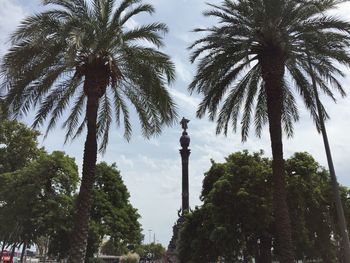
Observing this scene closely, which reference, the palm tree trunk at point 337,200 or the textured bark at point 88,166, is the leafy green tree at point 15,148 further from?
the palm tree trunk at point 337,200

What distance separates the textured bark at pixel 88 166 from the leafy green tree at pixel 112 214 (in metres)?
28.7

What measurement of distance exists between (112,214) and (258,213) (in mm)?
22143

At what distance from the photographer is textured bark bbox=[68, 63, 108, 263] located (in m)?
15.3

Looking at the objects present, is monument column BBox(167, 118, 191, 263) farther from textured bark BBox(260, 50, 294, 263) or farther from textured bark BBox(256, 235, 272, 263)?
textured bark BBox(260, 50, 294, 263)

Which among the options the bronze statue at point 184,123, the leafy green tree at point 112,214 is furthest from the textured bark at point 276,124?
the leafy green tree at point 112,214

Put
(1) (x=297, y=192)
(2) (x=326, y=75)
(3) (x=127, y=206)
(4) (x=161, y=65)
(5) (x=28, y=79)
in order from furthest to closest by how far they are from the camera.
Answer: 1. (3) (x=127, y=206)
2. (1) (x=297, y=192)
3. (2) (x=326, y=75)
4. (4) (x=161, y=65)
5. (5) (x=28, y=79)

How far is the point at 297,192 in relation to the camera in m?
29.5

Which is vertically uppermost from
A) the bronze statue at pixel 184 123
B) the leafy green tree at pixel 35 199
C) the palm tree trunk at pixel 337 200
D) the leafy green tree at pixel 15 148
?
the leafy green tree at pixel 15 148

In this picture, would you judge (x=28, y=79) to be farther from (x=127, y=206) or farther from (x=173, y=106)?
(x=127, y=206)

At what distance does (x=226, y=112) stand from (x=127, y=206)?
3231cm

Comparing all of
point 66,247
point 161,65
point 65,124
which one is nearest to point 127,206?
point 66,247

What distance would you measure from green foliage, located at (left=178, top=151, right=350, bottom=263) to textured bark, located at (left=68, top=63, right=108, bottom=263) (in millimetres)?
14264

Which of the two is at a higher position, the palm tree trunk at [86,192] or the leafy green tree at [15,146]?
the leafy green tree at [15,146]

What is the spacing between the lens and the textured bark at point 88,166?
1526 cm
